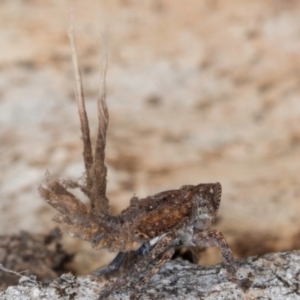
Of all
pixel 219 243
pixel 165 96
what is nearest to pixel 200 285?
pixel 219 243

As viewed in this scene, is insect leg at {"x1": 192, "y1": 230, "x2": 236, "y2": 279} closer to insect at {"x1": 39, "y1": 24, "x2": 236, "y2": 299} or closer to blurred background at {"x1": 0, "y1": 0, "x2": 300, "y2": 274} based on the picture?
insect at {"x1": 39, "y1": 24, "x2": 236, "y2": 299}

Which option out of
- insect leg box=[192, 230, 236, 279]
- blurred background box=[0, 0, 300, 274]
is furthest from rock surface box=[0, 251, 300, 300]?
blurred background box=[0, 0, 300, 274]

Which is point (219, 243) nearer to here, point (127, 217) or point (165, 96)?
point (127, 217)

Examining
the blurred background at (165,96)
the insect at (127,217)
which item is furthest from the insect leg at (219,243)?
the blurred background at (165,96)

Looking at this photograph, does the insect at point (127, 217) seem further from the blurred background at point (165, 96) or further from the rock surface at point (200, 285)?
the blurred background at point (165, 96)

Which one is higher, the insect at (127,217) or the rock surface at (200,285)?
the insect at (127,217)

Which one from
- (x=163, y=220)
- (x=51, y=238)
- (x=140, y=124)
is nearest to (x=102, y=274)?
(x=163, y=220)
